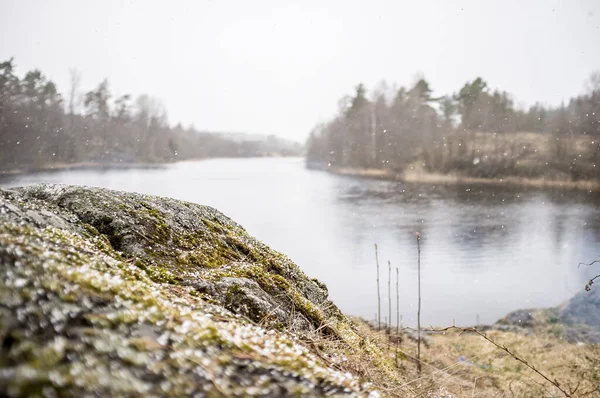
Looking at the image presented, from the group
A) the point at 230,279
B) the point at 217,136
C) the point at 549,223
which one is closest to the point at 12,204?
the point at 230,279

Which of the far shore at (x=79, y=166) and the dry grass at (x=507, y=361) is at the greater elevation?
the far shore at (x=79, y=166)

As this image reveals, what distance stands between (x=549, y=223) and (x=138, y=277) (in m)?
36.2

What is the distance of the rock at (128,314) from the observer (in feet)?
4.96

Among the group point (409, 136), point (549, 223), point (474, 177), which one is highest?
point (409, 136)

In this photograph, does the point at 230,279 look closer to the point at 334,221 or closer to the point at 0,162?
the point at 334,221

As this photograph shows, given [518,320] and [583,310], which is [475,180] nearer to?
[583,310]

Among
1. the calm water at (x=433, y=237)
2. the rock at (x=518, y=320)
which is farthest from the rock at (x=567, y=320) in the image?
the calm water at (x=433, y=237)

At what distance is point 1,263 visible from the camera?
182 centimetres

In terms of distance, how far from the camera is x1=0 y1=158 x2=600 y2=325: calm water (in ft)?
62.7

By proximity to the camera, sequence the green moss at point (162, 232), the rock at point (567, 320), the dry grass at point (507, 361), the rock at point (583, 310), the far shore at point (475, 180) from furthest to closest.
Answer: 1. the far shore at point (475, 180)
2. the rock at point (583, 310)
3. the rock at point (567, 320)
4. the dry grass at point (507, 361)
5. the green moss at point (162, 232)

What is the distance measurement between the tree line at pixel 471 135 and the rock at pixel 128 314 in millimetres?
50924

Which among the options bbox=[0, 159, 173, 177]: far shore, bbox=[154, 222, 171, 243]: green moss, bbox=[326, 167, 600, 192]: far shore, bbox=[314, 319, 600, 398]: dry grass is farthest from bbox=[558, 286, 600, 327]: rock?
bbox=[0, 159, 173, 177]: far shore

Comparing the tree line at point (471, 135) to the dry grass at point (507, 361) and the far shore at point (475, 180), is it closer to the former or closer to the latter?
the far shore at point (475, 180)

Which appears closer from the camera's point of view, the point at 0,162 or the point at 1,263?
the point at 1,263
